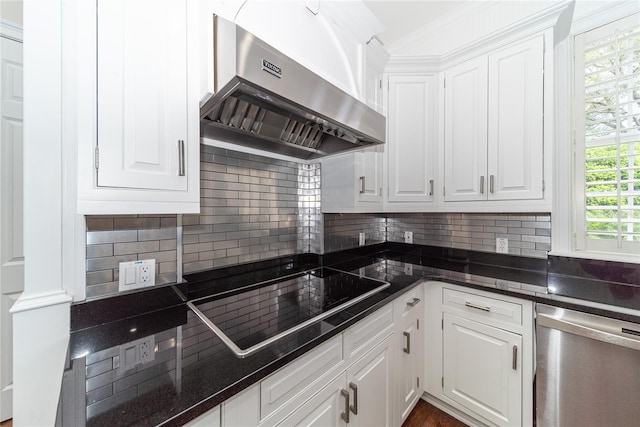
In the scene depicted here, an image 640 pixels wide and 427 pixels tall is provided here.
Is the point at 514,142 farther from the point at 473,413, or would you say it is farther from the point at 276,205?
the point at 473,413

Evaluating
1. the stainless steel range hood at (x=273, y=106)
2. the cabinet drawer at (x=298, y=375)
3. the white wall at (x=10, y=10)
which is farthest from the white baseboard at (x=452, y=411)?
the white wall at (x=10, y=10)

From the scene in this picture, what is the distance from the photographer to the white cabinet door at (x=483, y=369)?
4.42 ft

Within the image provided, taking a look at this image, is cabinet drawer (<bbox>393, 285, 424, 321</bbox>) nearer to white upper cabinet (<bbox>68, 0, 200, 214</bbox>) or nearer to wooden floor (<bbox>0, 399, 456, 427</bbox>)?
wooden floor (<bbox>0, 399, 456, 427</bbox>)

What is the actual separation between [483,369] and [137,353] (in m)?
1.72

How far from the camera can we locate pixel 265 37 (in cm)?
95

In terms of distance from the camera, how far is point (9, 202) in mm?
1479

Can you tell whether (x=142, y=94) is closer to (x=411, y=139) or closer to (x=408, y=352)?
(x=411, y=139)

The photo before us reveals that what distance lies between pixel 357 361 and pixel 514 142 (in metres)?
1.55

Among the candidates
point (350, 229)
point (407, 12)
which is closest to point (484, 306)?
point (350, 229)

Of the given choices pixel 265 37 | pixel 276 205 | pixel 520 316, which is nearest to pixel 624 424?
pixel 520 316

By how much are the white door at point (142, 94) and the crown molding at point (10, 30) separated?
1.47 metres

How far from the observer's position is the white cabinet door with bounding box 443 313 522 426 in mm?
1347

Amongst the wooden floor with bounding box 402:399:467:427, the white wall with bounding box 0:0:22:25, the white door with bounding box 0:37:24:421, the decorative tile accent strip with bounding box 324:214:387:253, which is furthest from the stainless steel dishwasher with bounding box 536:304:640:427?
the white wall with bounding box 0:0:22:25

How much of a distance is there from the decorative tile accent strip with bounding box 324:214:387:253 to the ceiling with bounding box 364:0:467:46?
1.52 metres
